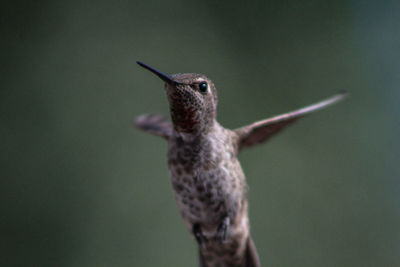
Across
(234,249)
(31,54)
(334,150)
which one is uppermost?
(31,54)

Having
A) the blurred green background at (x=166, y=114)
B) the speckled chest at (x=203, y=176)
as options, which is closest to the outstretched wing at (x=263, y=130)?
the speckled chest at (x=203, y=176)

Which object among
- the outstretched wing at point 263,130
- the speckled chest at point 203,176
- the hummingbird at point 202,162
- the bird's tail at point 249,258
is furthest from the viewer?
the bird's tail at point 249,258

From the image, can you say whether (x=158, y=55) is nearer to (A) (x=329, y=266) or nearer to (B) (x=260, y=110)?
(B) (x=260, y=110)

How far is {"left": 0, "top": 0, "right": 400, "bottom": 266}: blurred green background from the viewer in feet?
14.3

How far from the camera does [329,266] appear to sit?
468cm

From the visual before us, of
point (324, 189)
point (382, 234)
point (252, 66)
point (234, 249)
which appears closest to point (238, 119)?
point (252, 66)

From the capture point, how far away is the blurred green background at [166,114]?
4.35m

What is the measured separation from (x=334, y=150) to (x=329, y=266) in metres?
1.45

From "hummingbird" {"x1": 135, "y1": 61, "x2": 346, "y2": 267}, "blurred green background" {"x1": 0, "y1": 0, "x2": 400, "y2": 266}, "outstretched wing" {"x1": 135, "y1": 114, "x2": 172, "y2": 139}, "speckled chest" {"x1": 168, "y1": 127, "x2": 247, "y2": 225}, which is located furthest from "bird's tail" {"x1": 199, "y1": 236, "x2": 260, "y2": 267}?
"blurred green background" {"x1": 0, "y1": 0, "x2": 400, "y2": 266}

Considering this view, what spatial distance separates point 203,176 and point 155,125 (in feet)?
3.04

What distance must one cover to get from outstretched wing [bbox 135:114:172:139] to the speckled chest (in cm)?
60

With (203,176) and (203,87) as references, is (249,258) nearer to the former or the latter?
(203,176)

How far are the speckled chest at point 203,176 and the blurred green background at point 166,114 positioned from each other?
2.85 m

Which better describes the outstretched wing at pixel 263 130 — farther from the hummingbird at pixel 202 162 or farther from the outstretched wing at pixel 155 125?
the outstretched wing at pixel 155 125
